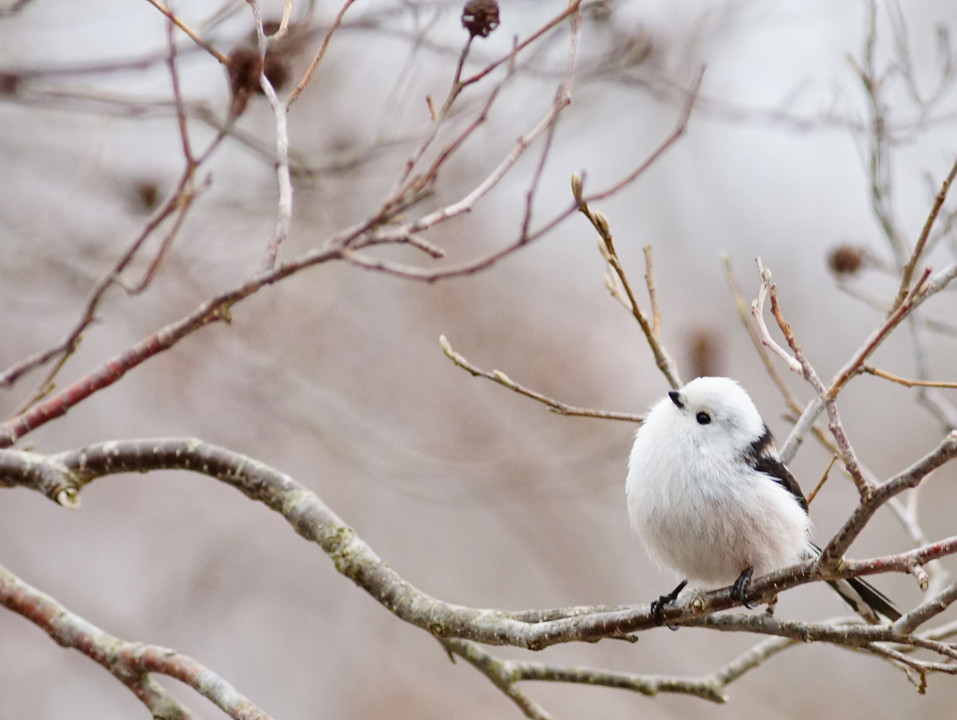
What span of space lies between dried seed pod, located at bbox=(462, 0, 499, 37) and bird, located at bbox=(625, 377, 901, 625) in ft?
3.15

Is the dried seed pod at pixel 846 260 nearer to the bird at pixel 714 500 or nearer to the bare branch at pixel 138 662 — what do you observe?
the bird at pixel 714 500

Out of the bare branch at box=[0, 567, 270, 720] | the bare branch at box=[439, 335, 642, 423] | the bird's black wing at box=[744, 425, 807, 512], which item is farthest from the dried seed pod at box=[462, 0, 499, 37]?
the bare branch at box=[0, 567, 270, 720]

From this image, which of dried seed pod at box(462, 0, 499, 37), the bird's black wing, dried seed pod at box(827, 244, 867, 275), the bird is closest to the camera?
dried seed pod at box(462, 0, 499, 37)

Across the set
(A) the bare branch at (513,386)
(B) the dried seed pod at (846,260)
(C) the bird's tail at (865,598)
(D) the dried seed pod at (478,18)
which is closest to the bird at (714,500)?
(C) the bird's tail at (865,598)

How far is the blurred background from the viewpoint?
3.88 meters

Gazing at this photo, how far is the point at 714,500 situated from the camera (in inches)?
81.6

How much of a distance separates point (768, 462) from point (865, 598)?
0.38m

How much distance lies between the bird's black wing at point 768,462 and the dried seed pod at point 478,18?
1.16 meters

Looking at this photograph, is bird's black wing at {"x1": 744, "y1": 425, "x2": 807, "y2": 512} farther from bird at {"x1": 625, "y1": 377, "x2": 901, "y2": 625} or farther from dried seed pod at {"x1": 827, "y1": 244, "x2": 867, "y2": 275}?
dried seed pod at {"x1": 827, "y1": 244, "x2": 867, "y2": 275}

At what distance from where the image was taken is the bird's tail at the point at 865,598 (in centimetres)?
208

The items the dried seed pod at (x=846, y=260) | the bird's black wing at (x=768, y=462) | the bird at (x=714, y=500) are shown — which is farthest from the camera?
the dried seed pod at (x=846, y=260)

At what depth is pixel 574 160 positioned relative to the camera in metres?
6.50

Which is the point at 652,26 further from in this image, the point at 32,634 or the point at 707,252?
the point at 32,634

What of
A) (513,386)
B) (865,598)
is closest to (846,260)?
(865,598)
